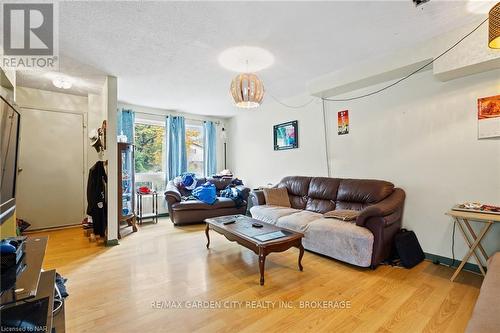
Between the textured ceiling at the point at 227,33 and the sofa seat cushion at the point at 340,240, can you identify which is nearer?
the textured ceiling at the point at 227,33

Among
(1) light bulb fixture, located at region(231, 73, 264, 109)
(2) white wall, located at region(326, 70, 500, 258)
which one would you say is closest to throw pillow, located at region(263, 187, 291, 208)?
(2) white wall, located at region(326, 70, 500, 258)

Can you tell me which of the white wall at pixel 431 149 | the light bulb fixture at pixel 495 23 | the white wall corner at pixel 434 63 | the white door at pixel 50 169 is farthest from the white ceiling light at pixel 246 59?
the white door at pixel 50 169

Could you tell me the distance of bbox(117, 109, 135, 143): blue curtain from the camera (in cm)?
480

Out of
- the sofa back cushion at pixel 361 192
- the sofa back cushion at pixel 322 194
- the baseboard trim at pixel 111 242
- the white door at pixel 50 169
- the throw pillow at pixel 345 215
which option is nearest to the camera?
the throw pillow at pixel 345 215

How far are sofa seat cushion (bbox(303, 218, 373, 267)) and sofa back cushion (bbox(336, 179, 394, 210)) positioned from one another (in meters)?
0.51

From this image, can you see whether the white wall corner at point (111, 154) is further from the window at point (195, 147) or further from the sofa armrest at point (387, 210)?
the sofa armrest at point (387, 210)

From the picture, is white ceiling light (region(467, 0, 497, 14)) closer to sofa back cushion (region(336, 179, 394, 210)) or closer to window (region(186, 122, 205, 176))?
sofa back cushion (region(336, 179, 394, 210))

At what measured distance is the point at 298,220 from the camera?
3166mm

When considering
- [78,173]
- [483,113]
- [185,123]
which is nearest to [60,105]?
[78,173]

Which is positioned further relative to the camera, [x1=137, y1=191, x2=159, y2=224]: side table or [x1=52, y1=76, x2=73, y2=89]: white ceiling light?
[x1=137, y1=191, x2=159, y2=224]: side table

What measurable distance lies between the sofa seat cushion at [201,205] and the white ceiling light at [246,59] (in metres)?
2.58

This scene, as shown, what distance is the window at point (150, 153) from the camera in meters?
5.22

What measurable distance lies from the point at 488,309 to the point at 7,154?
9.61 ft

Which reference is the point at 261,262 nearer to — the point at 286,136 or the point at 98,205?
the point at 98,205
